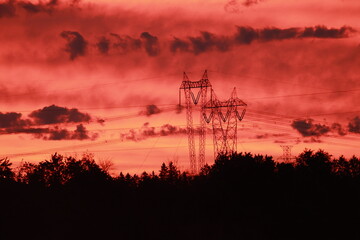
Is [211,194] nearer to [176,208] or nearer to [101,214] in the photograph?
[176,208]

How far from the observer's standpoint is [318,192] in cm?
9106

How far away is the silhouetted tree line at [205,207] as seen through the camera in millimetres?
79438

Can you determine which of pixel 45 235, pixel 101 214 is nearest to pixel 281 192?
pixel 101 214

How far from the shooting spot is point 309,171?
10938 centimetres

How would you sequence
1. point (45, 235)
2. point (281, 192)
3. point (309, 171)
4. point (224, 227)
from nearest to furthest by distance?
point (45, 235), point (224, 227), point (281, 192), point (309, 171)

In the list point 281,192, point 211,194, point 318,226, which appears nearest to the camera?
point 318,226

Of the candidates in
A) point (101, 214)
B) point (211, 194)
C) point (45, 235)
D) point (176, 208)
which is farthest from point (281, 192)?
point (45, 235)

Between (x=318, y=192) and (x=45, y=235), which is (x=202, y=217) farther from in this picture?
(x=45, y=235)

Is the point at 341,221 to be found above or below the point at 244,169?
below

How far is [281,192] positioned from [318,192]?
7.06 m

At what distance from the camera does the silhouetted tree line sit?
79.4 meters

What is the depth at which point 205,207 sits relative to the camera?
333 ft

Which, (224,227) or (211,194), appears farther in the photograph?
(211,194)

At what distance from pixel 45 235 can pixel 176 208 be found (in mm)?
32607
